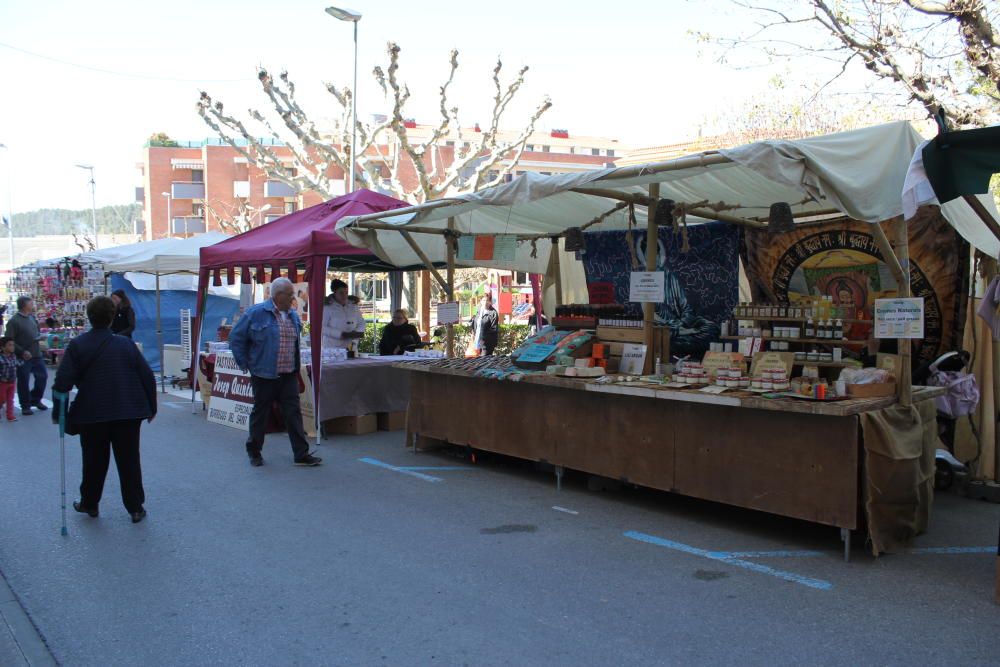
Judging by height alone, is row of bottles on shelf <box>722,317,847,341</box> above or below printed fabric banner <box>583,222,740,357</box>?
below

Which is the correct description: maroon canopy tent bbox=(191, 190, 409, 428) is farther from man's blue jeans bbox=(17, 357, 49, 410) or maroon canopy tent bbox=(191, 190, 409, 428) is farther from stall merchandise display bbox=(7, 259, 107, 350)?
stall merchandise display bbox=(7, 259, 107, 350)

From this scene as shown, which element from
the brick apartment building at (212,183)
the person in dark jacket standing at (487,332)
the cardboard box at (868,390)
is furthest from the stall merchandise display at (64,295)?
the brick apartment building at (212,183)

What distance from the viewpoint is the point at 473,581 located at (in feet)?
15.6

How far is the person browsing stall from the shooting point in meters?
12.2

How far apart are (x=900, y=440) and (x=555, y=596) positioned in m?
2.59

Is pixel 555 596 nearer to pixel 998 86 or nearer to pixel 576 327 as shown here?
pixel 576 327

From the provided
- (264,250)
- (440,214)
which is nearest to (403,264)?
(264,250)

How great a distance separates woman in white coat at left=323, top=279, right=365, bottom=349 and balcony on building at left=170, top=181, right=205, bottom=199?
47.8 m

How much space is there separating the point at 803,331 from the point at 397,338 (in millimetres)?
6968

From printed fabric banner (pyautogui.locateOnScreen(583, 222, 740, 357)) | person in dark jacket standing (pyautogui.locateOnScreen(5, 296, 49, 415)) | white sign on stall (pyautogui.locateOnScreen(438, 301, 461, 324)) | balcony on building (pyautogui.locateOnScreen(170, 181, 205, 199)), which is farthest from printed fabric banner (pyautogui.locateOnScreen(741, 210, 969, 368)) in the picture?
balcony on building (pyautogui.locateOnScreen(170, 181, 205, 199))

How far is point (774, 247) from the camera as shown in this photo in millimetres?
8484

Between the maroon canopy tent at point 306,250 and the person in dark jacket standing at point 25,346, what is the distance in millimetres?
2566

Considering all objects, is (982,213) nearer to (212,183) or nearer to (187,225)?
(212,183)

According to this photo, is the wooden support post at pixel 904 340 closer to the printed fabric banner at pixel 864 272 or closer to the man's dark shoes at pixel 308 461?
the printed fabric banner at pixel 864 272
